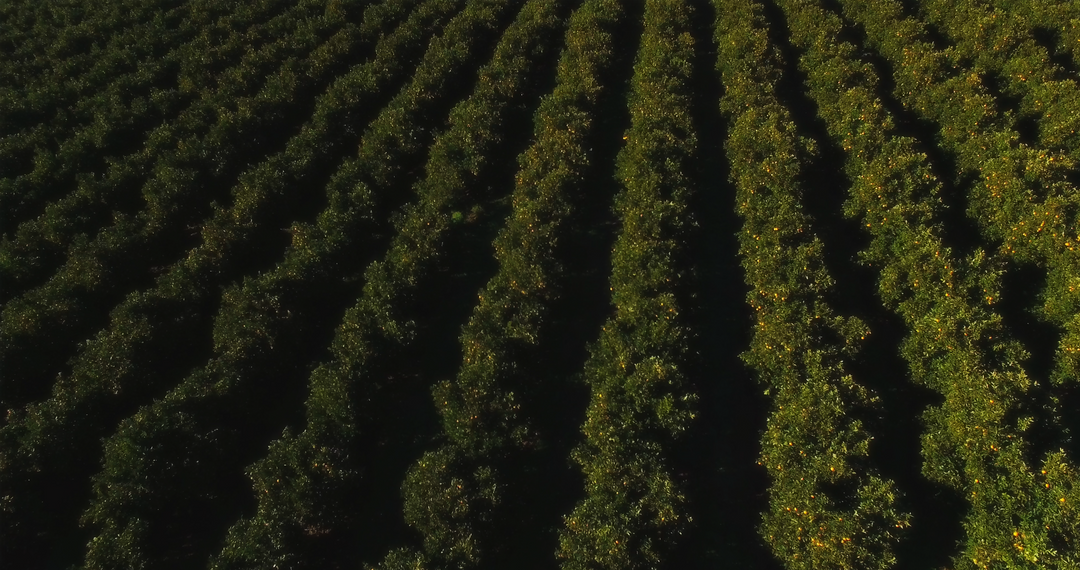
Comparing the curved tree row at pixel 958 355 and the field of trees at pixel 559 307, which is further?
the field of trees at pixel 559 307

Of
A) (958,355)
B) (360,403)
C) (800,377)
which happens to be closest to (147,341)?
(360,403)

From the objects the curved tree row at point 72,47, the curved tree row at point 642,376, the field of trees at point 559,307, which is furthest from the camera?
the curved tree row at point 72,47

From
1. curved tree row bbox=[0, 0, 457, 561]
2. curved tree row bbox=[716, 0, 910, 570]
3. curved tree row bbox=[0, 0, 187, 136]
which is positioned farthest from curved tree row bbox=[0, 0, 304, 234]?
curved tree row bbox=[716, 0, 910, 570]

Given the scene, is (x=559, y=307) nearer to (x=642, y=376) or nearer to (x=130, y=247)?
(x=642, y=376)

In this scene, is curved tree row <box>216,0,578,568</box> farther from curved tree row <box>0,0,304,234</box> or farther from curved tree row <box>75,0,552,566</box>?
curved tree row <box>0,0,304,234</box>

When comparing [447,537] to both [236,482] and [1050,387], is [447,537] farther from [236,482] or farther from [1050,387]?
[1050,387]

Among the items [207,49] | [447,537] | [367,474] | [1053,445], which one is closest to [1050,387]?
[1053,445]

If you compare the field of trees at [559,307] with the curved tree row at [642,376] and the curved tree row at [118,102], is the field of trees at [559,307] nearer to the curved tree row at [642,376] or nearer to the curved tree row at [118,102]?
the curved tree row at [642,376]

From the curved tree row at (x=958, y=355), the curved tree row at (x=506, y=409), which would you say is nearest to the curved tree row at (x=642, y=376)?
the curved tree row at (x=506, y=409)
